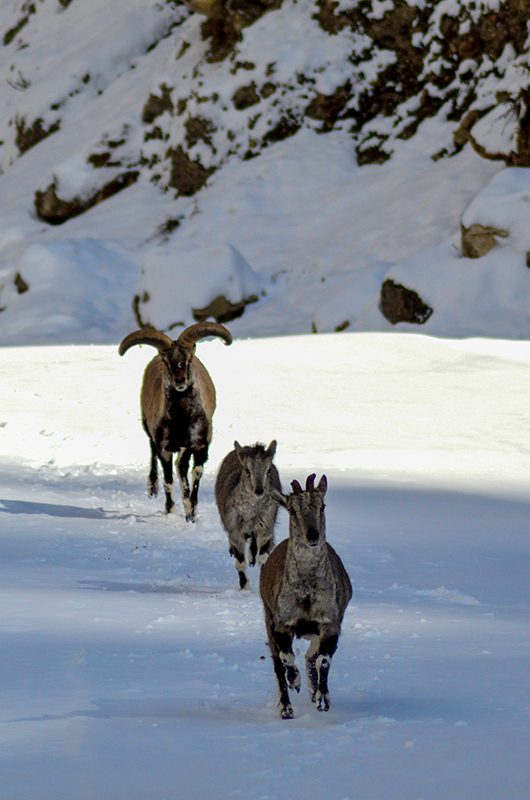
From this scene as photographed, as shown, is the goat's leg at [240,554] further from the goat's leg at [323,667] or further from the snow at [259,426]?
the goat's leg at [323,667]

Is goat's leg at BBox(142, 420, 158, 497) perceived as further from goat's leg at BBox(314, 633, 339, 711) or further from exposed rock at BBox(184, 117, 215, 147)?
exposed rock at BBox(184, 117, 215, 147)

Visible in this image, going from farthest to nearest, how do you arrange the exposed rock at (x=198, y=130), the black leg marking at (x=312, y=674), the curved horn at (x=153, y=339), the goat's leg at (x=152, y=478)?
the exposed rock at (x=198, y=130), the goat's leg at (x=152, y=478), the curved horn at (x=153, y=339), the black leg marking at (x=312, y=674)

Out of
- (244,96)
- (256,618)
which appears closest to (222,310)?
(244,96)

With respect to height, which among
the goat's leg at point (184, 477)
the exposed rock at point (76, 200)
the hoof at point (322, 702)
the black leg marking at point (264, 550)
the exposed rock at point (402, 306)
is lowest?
the hoof at point (322, 702)

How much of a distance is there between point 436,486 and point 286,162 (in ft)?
87.0

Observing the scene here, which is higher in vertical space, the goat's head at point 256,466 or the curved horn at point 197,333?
the curved horn at point 197,333

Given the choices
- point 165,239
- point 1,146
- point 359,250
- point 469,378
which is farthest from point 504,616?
point 1,146

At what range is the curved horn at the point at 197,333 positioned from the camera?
11.9 meters

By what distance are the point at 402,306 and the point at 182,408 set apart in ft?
55.7

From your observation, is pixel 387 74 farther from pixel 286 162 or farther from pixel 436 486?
pixel 436 486

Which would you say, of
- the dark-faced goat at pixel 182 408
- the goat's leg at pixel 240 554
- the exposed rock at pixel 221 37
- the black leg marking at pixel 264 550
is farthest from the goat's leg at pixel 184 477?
the exposed rock at pixel 221 37

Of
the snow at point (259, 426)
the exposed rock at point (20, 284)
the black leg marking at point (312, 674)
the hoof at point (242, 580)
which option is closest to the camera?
the snow at point (259, 426)

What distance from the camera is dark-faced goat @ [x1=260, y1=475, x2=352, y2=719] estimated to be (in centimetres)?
600

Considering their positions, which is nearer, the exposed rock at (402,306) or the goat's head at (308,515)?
the goat's head at (308,515)
